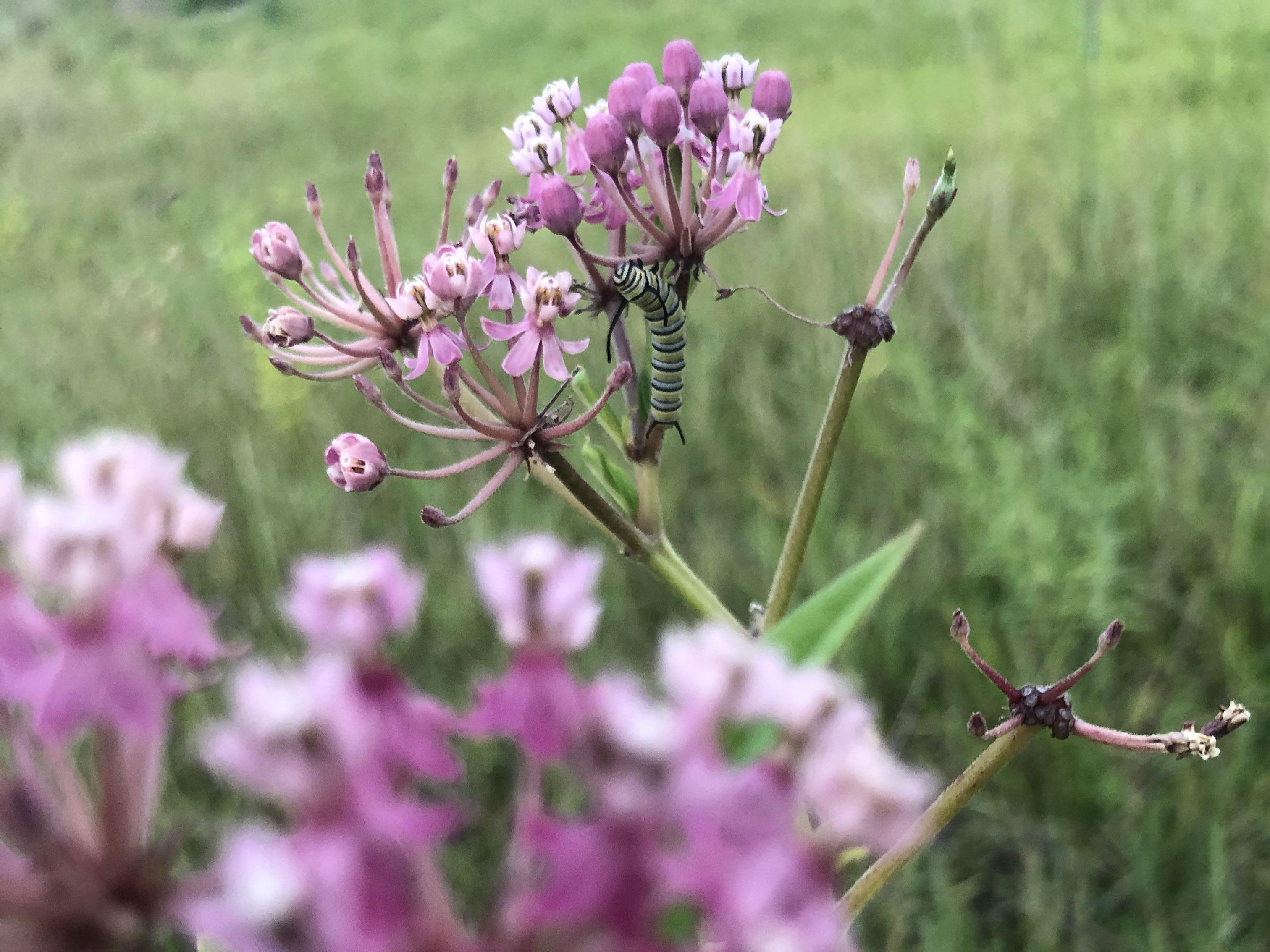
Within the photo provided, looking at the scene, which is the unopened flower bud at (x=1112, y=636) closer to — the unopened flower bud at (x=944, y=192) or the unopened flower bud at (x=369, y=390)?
the unopened flower bud at (x=944, y=192)

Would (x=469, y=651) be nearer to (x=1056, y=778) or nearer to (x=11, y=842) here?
(x=1056, y=778)

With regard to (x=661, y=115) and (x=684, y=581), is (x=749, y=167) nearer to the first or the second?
(x=661, y=115)

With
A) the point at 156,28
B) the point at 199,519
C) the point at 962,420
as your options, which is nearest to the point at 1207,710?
the point at 962,420

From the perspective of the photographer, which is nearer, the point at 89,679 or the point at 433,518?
the point at 89,679

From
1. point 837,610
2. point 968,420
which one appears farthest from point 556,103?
point 968,420

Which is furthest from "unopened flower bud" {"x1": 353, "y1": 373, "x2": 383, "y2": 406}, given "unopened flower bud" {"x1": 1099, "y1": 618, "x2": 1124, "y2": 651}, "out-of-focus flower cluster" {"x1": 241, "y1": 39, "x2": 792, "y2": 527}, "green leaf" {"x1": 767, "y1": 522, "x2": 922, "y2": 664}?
"unopened flower bud" {"x1": 1099, "y1": 618, "x2": 1124, "y2": 651}

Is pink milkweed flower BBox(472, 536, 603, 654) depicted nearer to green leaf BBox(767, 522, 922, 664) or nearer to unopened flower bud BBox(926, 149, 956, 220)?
green leaf BBox(767, 522, 922, 664)
